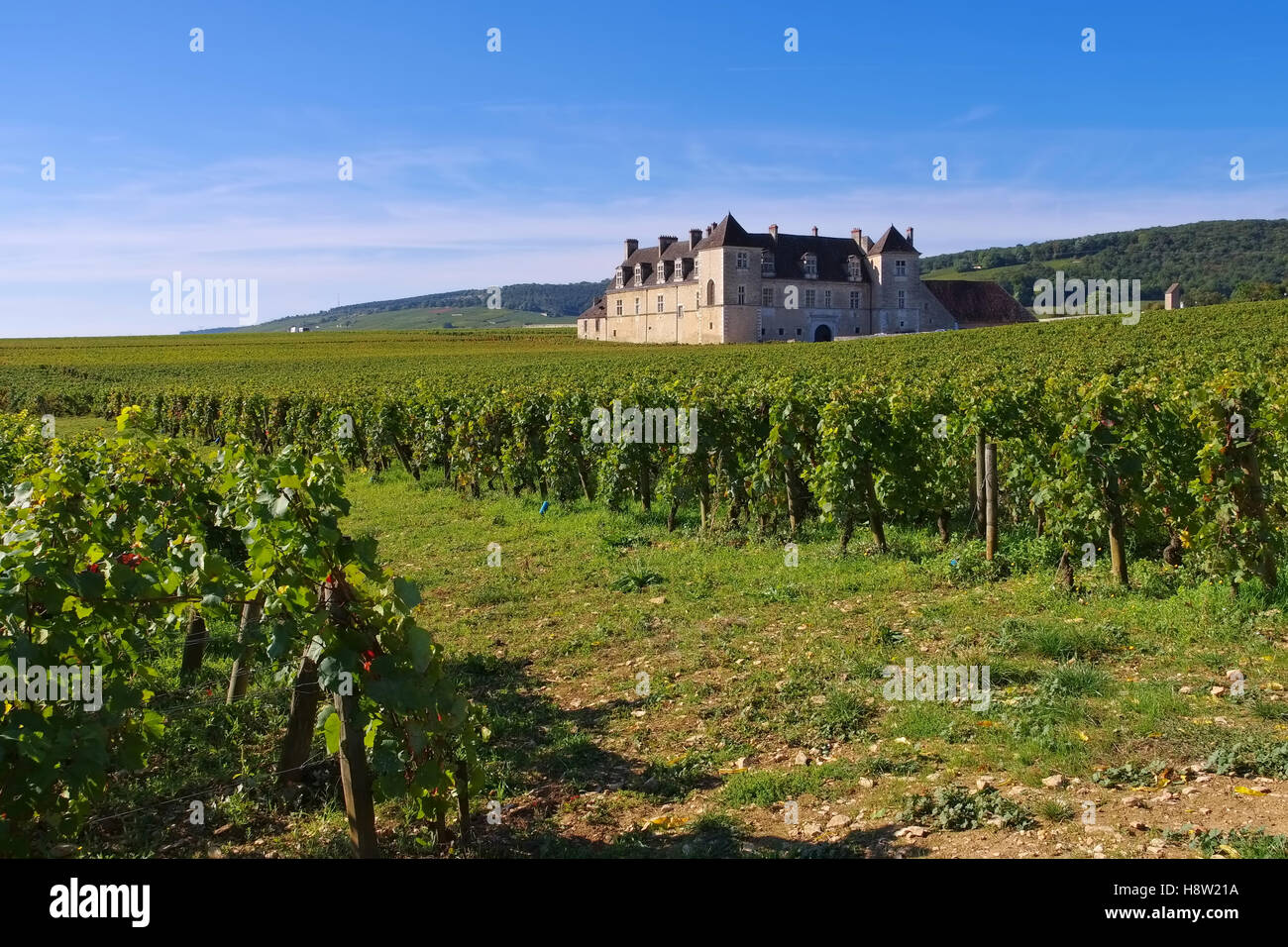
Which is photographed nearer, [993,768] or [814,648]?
[993,768]

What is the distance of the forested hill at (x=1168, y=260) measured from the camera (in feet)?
417

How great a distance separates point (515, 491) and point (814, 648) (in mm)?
9926

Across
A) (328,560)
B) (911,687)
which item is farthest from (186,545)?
(911,687)

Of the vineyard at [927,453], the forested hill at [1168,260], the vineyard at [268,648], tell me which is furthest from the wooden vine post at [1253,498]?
the forested hill at [1168,260]

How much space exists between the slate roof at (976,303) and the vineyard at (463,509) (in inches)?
2746

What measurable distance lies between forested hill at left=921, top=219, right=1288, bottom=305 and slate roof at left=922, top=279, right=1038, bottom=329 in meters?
32.8

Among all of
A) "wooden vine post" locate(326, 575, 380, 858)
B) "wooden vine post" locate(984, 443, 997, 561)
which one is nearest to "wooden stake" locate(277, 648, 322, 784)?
"wooden vine post" locate(326, 575, 380, 858)

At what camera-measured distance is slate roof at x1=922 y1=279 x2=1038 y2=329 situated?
3548 inches

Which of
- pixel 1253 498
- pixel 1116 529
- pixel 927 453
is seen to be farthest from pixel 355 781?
pixel 927 453

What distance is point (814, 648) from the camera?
8016 millimetres

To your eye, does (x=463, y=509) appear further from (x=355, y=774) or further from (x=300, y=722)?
(x=355, y=774)
